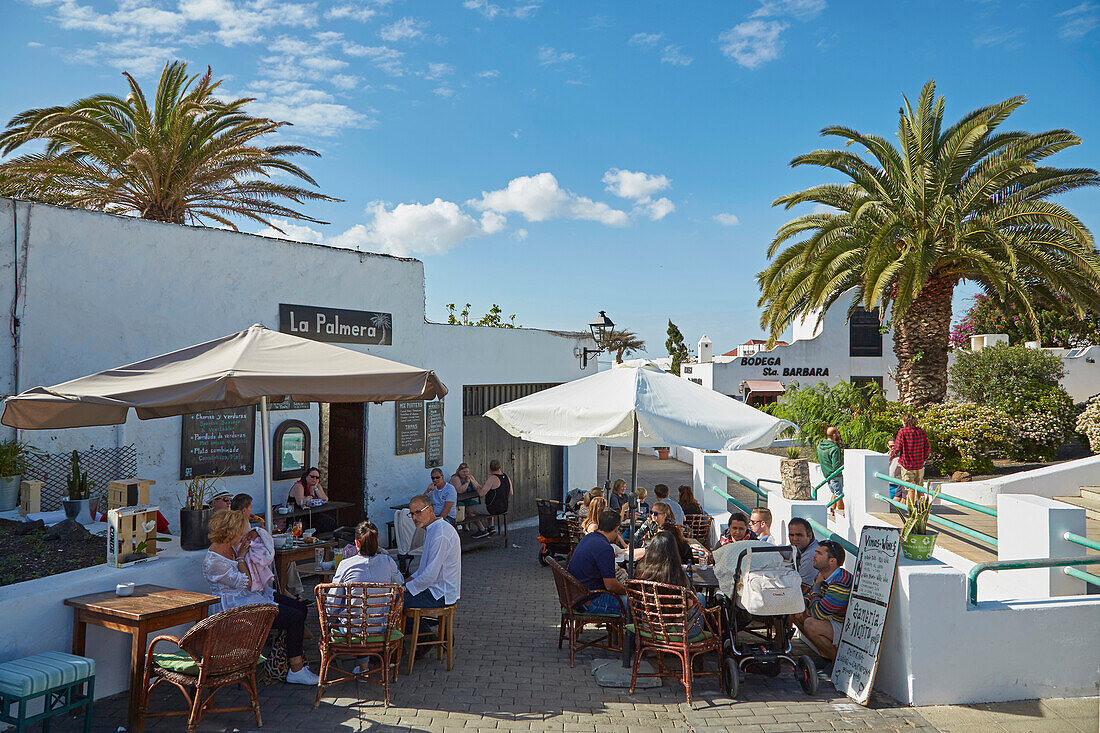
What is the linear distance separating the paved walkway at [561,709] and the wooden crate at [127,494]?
158 cm

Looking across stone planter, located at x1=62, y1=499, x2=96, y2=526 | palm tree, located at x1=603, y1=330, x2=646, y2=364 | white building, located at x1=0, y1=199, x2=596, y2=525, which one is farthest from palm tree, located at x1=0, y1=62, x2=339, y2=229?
palm tree, located at x1=603, y1=330, x2=646, y2=364

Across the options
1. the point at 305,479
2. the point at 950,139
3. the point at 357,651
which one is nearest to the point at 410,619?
the point at 357,651

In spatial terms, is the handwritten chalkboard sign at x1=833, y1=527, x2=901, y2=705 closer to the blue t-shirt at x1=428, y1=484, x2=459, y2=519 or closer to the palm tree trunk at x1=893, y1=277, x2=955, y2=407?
the blue t-shirt at x1=428, y1=484, x2=459, y2=519

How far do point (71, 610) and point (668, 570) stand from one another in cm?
446

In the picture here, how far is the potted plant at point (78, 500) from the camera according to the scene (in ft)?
22.1

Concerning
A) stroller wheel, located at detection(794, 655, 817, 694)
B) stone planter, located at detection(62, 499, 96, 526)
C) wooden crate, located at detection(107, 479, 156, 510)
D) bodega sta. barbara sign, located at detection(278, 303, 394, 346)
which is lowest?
stroller wheel, located at detection(794, 655, 817, 694)

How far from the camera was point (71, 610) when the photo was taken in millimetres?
5375

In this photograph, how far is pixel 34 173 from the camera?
11398 millimetres

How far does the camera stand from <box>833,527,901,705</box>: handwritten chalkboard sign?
19.3ft

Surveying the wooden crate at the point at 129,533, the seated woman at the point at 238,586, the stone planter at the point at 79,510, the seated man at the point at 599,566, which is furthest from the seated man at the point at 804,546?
the stone planter at the point at 79,510

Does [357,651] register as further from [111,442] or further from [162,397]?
[111,442]

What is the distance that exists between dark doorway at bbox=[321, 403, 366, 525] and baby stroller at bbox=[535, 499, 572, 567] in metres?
2.81

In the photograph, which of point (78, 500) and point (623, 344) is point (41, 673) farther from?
point (623, 344)

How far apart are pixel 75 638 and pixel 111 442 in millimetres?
3585
